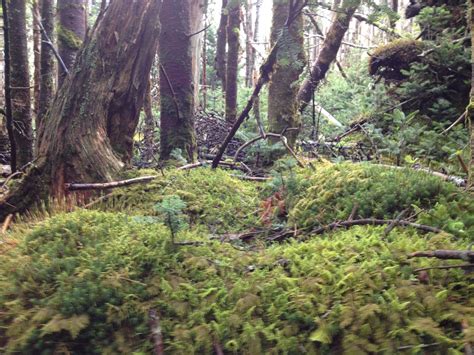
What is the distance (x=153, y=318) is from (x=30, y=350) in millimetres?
571

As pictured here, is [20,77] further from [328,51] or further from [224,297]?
[328,51]

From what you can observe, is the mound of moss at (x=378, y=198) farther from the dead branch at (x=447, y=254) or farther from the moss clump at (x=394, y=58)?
the moss clump at (x=394, y=58)

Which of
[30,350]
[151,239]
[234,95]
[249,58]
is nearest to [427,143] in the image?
[151,239]

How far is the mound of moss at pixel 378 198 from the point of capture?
2.91 meters

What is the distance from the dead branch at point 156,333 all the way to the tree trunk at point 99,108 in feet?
8.20

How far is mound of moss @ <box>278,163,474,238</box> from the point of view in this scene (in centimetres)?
291

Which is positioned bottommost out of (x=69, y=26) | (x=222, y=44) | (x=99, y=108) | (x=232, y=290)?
(x=232, y=290)

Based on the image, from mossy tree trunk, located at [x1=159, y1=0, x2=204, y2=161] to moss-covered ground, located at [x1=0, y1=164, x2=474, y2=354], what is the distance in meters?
3.28

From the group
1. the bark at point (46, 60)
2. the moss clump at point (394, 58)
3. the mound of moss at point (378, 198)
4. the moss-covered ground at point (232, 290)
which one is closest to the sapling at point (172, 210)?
the moss-covered ground at point (232, 290)

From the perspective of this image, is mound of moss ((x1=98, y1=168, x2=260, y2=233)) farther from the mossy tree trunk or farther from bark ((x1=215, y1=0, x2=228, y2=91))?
bark ((x1=215, y1=0, x2=228, y2=91))

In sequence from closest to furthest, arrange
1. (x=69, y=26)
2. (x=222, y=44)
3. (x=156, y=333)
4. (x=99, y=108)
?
(x=156, y=333)
(x=99, y=108)
(x=69, y=26)
(x=222, y=44)

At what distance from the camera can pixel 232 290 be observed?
2215mm

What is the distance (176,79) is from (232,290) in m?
4.71

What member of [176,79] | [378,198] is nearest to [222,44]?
[176,79]
